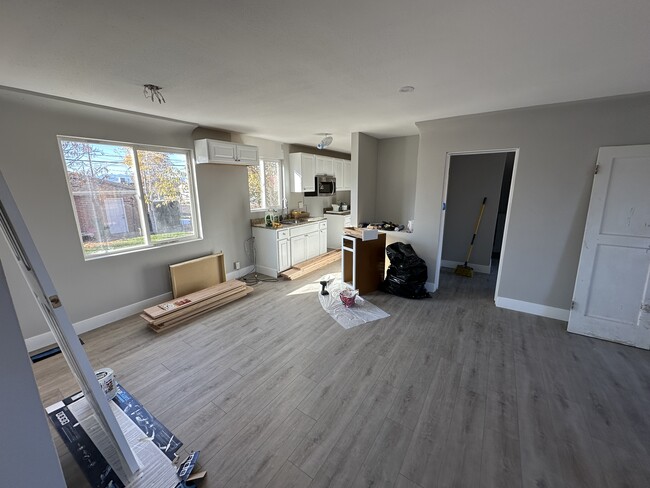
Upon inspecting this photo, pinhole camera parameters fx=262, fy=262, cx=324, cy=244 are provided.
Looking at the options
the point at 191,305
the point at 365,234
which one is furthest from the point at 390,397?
the point at 191,305

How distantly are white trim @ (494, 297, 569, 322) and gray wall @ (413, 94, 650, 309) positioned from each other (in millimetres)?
54

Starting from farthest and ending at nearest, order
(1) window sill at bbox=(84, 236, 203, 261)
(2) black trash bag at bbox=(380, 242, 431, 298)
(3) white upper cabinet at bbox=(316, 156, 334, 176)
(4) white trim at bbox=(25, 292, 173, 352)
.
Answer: (3) white upper cabinet at bbox=(316, 156, 334, 176) < (2) black trash bag at bbox=(380, 242, 431, 298) < (1) window sill at bbox=(84, 236, 203, 261) < (4) white trim at bbox=(25, 292, 173, 352)

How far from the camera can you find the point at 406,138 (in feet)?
15.4

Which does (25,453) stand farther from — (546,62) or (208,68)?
(546,62)

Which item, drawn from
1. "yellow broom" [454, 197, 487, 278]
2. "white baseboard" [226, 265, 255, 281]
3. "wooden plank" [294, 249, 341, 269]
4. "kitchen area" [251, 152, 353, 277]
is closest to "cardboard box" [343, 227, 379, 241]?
"kitchen area" [251, 152, 353, 277]

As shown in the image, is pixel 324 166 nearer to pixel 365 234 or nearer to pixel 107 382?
pixel 365 234

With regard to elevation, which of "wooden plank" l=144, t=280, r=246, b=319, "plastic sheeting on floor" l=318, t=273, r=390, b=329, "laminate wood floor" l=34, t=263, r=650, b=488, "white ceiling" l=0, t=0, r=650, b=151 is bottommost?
"laminate wood floor" l=34, t=263, r=650, b=488

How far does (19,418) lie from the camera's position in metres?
0.90

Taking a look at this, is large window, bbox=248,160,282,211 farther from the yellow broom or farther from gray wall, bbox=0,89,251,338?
the yellow broom

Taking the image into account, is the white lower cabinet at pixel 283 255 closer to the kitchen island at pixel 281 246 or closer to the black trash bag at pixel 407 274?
the kitchen island at pixel 281 246

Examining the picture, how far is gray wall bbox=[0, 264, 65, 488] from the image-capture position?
2.80 ft

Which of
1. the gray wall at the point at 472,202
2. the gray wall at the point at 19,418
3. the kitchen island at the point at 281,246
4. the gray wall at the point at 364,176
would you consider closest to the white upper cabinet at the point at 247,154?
the kitchen island at the point at 281,246

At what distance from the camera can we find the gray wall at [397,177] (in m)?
4.71

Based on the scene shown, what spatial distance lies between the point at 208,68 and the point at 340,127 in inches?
94.6
